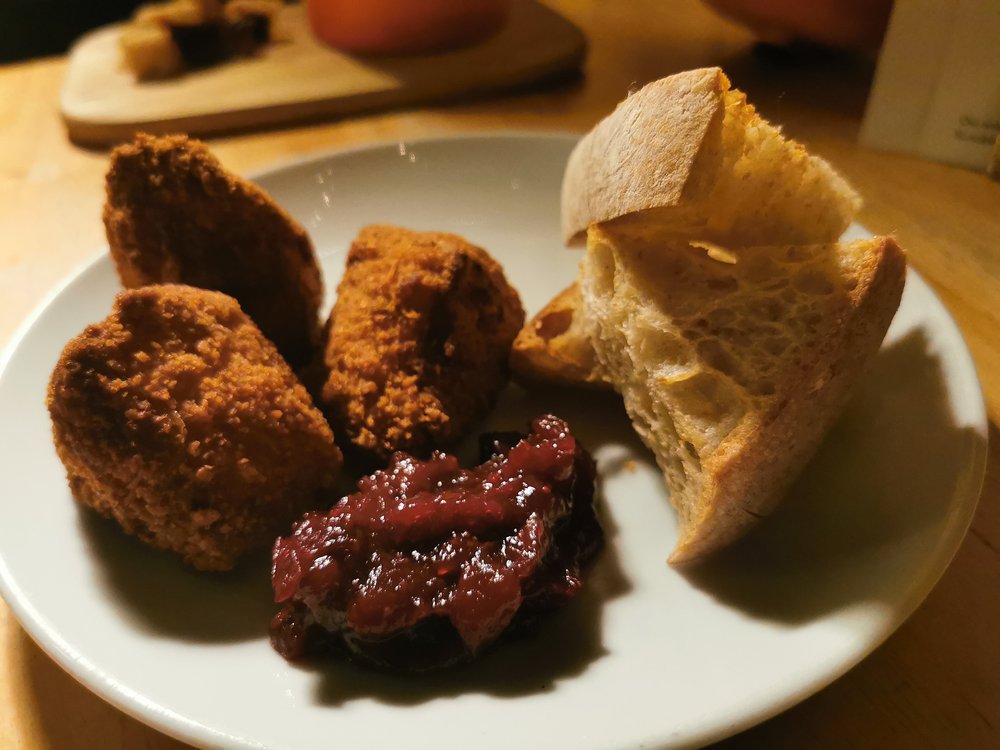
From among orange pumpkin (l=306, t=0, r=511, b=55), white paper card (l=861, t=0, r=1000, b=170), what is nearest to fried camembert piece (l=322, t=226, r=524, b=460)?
white paper card (l=861, t=0, r=1000, b=170)

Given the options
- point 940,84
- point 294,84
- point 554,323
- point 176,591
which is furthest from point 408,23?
point 176,591

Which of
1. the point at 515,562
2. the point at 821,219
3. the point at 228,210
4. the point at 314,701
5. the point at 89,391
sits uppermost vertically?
the point at 821,219

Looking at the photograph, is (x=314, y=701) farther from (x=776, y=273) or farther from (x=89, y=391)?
(x=776, y=273)

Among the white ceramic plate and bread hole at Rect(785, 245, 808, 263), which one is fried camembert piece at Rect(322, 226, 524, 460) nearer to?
the white ceramic plate

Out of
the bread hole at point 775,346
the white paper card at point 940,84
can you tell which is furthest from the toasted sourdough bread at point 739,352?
the white paper card at point 940,84

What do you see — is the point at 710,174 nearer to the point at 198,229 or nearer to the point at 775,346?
the point at 775,346

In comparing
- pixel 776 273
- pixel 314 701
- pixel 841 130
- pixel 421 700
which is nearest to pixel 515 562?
pixel 421 700

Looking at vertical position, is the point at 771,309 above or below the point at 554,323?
above
